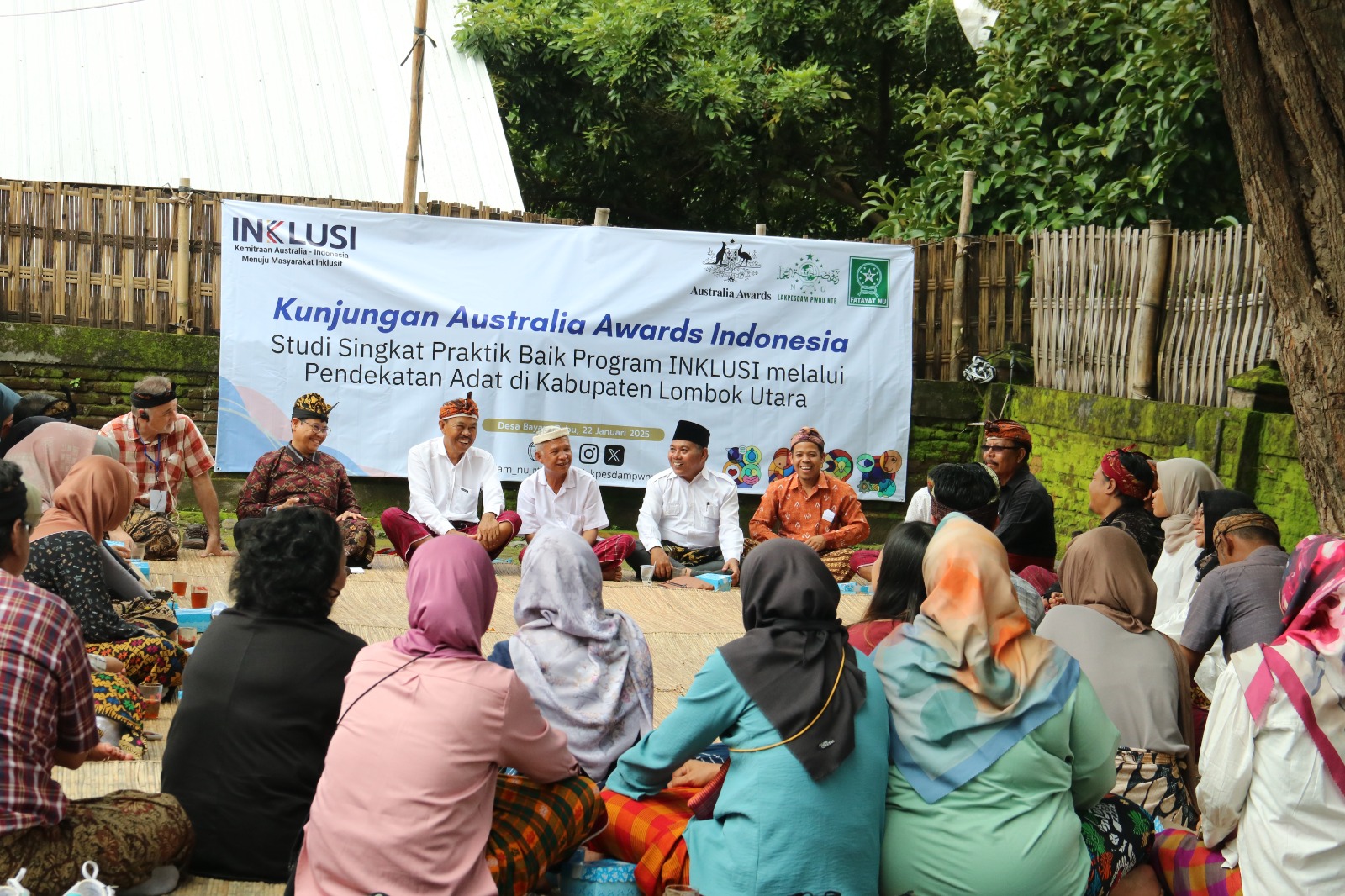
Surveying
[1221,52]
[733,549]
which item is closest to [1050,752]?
[1221,52]

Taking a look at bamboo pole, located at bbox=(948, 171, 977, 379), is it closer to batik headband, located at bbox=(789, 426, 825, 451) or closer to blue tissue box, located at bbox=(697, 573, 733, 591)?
batik headband, located at bbox=(789, 426, 825, 451)

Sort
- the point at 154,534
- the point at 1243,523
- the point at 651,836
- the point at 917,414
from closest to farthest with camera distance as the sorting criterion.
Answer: the point at 651,836, the point at 1243,523, the point at 154,534, the point at 917,414

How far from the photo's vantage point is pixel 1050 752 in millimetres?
2936

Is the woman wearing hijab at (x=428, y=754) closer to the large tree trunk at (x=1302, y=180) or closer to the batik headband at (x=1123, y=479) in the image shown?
the large tree trunk at (x=1302, y=180)

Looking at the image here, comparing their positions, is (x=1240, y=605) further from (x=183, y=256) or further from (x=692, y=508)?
(x=183, y=256)

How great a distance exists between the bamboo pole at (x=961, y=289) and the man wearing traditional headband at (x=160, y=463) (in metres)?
5.05

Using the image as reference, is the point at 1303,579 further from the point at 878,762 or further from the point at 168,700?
the point at 168,700

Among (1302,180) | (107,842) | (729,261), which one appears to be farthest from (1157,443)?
(107,842)

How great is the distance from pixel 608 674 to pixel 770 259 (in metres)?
5.67

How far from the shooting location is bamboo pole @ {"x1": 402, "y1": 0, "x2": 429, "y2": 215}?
8750 millimetres

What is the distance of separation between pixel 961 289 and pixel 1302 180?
5065 mm

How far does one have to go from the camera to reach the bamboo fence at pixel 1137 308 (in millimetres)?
7371

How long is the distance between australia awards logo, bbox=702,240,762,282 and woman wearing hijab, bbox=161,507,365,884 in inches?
232

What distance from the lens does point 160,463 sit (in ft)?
23.3
